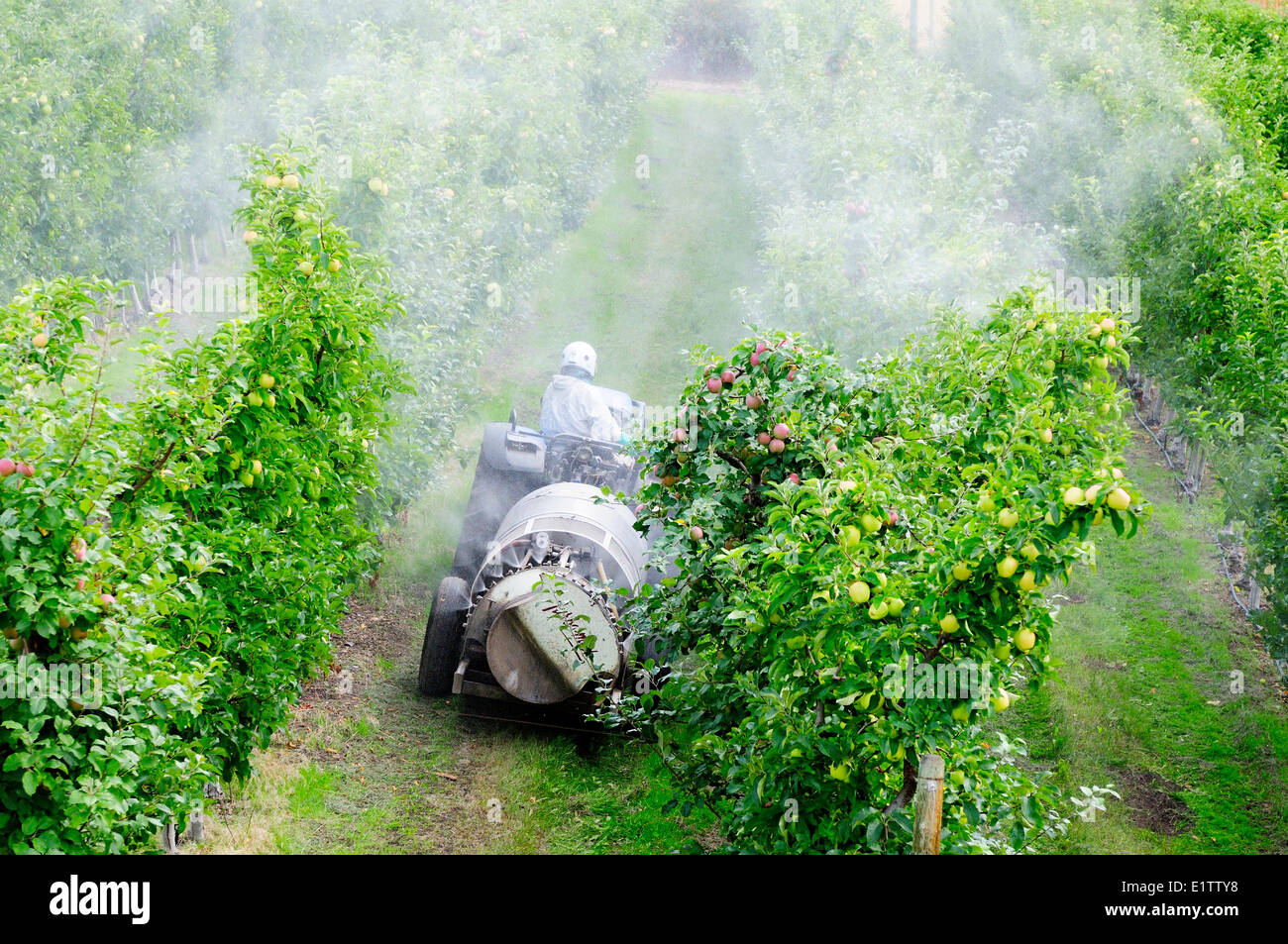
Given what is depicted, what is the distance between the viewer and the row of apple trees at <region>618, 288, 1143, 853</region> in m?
3.33

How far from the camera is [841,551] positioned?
12.0 ft

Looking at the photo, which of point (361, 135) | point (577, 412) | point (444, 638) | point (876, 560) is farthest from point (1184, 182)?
point (876, 560)

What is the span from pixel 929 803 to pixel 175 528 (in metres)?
2.91

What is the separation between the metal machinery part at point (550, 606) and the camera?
23.1 feet

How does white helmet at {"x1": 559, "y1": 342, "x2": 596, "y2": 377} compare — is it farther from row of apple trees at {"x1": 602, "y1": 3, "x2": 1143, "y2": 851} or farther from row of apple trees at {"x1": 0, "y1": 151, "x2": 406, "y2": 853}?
row of apple trees at {"x1": 602, "y1": 3, "x2": 1143, "y2": 851}

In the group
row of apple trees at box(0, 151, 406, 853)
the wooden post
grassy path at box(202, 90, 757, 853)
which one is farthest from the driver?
the wooden post

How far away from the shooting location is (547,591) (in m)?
6.57

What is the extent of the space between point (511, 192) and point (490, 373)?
279 cm

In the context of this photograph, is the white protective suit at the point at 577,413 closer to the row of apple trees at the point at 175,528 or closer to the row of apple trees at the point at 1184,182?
the row of apple trees at the point at 175,528

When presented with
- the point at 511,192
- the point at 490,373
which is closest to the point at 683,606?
the point at 511,192

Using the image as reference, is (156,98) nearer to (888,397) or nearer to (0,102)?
(0,102)

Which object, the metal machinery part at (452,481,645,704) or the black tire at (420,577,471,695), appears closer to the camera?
the metal machinery part at (452,481,645,704)

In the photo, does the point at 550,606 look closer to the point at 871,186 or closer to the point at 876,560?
the point at 876,560

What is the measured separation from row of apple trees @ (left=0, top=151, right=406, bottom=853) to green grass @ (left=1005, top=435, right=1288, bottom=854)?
463cm
